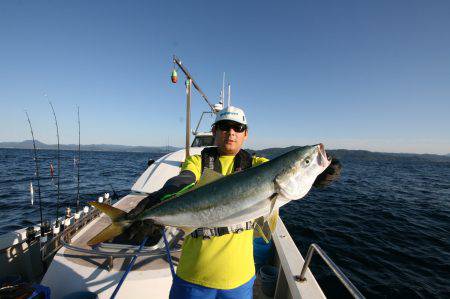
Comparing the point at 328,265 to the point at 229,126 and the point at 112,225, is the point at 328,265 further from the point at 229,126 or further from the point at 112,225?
the point at 112,225

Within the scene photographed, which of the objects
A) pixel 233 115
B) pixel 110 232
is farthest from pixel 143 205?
pixel 233 115

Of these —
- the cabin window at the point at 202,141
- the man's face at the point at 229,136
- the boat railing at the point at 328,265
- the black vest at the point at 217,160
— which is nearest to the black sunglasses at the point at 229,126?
the man's face at the point at 229,136

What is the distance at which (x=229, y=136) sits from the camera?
11.3 ft

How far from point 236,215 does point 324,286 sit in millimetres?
7974

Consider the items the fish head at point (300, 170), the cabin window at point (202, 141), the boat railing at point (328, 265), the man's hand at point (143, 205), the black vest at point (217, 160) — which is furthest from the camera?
the cabin window at point (202, 141)

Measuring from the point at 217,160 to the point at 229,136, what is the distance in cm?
42

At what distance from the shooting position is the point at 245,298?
120 inches

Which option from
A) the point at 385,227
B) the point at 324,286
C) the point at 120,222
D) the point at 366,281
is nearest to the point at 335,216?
the point at 385,227

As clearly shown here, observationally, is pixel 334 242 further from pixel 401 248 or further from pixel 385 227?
pixel 385 227

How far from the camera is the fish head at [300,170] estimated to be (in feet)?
8.89

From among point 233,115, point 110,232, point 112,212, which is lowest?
point 110,232

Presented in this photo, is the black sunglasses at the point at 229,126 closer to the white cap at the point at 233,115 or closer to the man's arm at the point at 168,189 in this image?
the white cap at the point at 233,115

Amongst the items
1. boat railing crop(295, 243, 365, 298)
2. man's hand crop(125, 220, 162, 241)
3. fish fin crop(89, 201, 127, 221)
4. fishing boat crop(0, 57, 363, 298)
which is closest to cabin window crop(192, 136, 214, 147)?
fishing boat crop(0, 57, 363, 298)

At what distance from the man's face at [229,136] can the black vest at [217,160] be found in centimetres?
10
